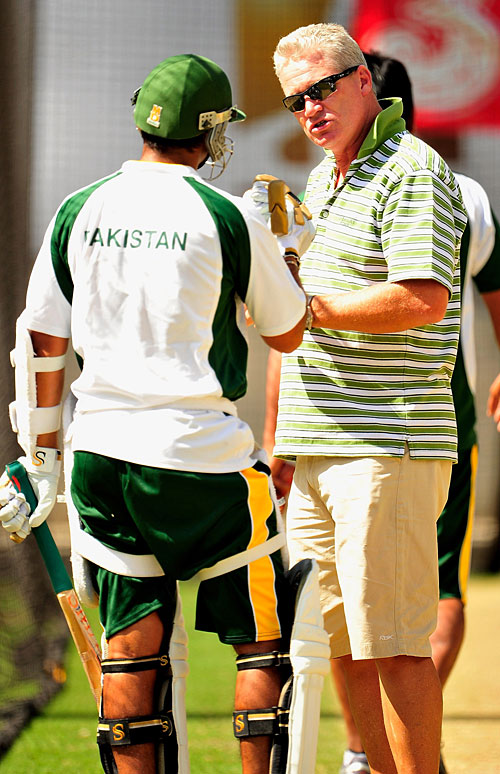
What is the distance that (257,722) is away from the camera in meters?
2.15

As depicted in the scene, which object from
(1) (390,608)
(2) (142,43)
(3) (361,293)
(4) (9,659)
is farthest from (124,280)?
(2) (142,43)

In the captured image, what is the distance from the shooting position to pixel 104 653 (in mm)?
2242

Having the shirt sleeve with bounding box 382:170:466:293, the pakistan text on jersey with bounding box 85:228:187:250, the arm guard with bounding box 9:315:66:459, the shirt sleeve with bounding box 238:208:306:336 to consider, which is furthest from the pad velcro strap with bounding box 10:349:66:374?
the shirt sleeve with bounding box 382:170:466:293

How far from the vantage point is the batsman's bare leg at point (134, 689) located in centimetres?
214

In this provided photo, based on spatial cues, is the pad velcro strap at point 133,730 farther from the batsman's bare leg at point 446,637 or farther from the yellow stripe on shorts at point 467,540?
the yellow stripe on shorts at point 467,540

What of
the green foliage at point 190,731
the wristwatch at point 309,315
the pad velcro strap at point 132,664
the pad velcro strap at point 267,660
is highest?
the wristwatch at point 309,315

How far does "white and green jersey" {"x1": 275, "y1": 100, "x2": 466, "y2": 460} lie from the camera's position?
251 centimetres

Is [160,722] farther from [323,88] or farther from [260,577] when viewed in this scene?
[323,88]

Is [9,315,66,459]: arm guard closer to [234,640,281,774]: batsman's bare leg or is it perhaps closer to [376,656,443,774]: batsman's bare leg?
[234,640,281,774]: batsman's bare leg

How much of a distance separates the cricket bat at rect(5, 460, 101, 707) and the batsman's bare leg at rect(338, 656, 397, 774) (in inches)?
27.7

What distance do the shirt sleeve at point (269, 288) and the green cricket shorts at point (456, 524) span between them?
123 cm

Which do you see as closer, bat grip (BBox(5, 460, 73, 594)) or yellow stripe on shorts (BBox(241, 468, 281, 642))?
yellow stripe on shorts (BBox(241, 468, 281, 642))

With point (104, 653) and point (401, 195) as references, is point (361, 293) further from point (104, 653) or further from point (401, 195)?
point (104, 653)

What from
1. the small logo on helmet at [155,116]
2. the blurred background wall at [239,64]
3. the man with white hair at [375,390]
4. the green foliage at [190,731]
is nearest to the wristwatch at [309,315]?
the man with white hair at [375,390]
